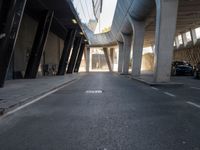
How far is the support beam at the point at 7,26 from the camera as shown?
14.3 metres

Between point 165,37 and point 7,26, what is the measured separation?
934cm

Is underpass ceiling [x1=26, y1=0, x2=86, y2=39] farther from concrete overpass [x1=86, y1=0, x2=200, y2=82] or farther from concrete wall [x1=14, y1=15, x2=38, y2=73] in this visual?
concrete overpass [x1=86, y1=0, x2=200, y2=82]

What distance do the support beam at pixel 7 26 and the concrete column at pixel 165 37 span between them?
26.9 ft

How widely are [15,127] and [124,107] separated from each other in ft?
12.3

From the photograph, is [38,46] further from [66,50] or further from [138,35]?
[138,35]

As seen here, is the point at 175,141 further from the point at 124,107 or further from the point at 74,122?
the point at 124,107

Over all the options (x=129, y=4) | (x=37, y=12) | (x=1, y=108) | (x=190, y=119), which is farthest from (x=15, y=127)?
(x=129, y=4)

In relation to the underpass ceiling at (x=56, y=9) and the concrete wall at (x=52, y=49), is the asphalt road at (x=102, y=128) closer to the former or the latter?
the underpass ceiling at (x=56, y=9)

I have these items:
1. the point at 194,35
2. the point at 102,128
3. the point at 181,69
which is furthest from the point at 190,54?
the point at 102,128

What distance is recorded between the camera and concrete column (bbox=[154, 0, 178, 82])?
1786 cm

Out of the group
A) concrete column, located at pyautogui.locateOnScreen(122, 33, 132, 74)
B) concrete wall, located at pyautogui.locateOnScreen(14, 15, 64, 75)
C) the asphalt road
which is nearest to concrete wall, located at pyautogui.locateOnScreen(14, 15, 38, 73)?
concrete wall, located at pyautogui.locateOnScreen(14, 15, 64, 75)

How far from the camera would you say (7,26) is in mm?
14336

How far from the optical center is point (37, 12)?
25.9 metres

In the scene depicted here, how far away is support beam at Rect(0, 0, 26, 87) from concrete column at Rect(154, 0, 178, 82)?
8214 mm
